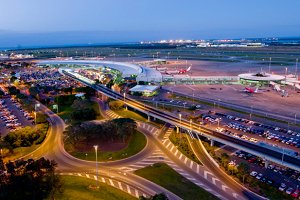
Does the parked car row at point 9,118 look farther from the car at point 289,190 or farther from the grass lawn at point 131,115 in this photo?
the car at point 289,190

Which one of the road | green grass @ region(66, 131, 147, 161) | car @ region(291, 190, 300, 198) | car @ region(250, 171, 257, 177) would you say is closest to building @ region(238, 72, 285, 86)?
green grass @ region(66, 131, 147, 161)

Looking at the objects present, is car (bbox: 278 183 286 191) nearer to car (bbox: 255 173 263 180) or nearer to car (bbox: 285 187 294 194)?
car (bbox: 285 187 294 194)

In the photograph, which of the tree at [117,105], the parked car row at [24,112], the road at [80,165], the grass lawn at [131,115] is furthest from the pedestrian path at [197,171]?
the parked car row at [24,112]

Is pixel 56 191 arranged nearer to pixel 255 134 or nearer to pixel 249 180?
pixel 249 180

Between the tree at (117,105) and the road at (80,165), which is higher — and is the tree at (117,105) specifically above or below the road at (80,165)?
above

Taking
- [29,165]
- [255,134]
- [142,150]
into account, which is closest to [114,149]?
[142,150]

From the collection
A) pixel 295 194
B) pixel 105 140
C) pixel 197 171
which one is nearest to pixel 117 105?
pixel 105 140

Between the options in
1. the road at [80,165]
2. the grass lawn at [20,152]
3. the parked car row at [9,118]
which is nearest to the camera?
the road at [80,165]
